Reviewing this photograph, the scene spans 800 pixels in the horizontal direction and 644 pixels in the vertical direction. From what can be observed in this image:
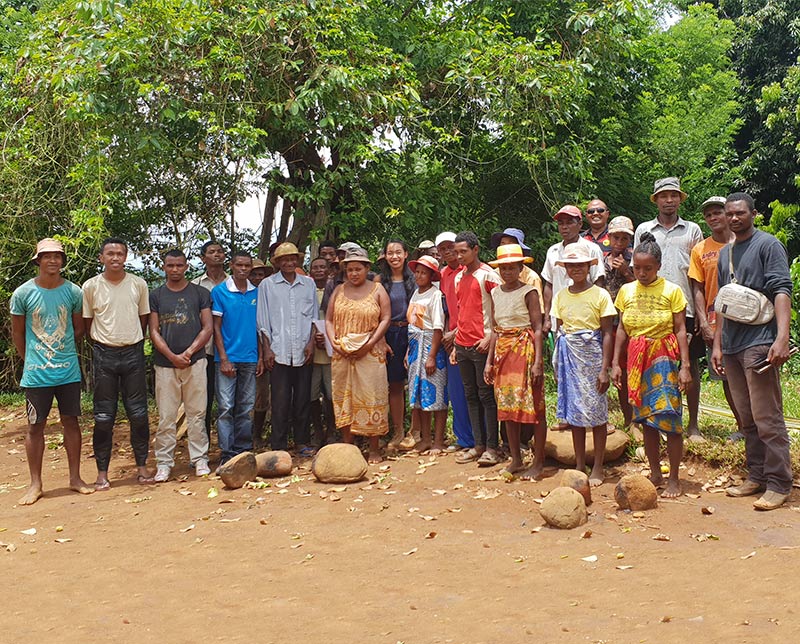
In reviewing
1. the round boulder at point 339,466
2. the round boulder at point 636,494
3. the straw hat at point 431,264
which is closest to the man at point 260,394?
the round boulder at point 339,466

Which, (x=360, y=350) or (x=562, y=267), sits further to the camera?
(x=360, y=350)

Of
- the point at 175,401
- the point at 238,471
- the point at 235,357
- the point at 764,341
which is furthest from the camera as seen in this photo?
the point at 235,357

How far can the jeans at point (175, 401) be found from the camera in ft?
24.3

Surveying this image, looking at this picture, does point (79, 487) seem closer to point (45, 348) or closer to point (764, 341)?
point (45, 348)

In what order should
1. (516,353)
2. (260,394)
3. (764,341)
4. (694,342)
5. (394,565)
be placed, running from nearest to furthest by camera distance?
1. (394,565)
2. (764,341)
3. (516,353)
4. (694,342)
5. (260,394)

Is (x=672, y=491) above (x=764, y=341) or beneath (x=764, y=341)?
beneath

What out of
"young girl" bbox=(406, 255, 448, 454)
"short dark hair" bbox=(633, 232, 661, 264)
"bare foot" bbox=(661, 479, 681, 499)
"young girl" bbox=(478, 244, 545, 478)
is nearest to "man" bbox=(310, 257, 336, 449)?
"young girl" bbox=(406, 255, 448, 454)

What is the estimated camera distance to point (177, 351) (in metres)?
7.36

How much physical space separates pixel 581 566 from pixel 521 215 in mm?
8928

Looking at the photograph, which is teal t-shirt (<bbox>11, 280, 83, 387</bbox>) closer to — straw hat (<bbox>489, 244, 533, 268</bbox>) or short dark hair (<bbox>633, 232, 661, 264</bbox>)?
straw hat (<bbox>489, 244, 533, 268</bbox>)

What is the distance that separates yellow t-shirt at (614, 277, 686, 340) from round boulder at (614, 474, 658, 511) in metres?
1.04

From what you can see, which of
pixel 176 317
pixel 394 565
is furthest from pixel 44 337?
pixel 394 565

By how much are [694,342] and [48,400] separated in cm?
543

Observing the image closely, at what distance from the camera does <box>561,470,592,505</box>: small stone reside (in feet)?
19.1
